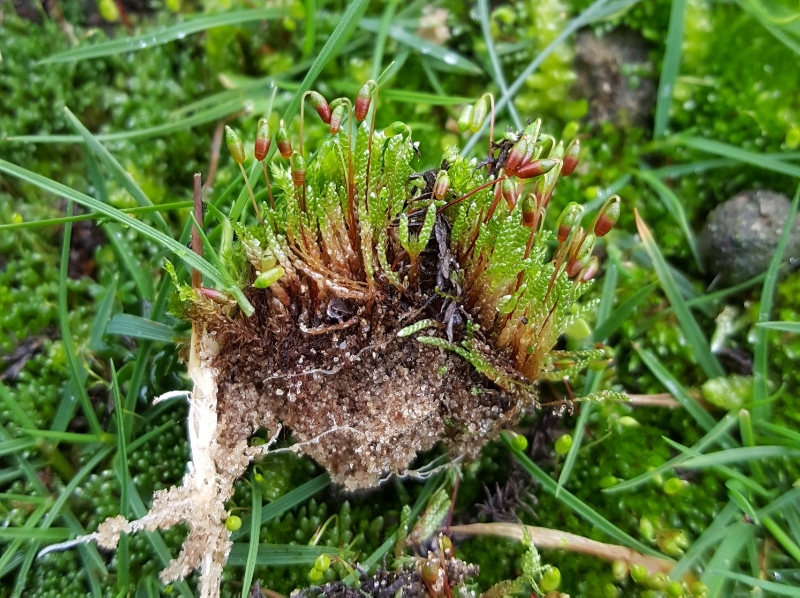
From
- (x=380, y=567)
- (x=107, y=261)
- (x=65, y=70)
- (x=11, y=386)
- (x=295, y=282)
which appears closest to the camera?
(x=295, y=282)

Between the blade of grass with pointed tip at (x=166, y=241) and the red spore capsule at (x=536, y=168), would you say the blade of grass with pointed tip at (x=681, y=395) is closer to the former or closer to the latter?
the red spore capsule at (x=536, y=168)

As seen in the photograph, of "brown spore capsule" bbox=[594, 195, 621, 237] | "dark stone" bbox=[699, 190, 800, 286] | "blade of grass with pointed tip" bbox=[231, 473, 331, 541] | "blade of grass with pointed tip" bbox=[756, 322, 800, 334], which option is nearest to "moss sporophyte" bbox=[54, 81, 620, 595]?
"brown spore capsule" bbox=[594, 195, 621, 237]

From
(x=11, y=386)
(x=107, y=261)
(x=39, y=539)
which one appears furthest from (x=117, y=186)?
(x=39, y=539)

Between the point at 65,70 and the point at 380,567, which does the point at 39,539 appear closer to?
the point at 380,567

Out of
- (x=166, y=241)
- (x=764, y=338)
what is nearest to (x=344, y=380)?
(x=166, y=241)

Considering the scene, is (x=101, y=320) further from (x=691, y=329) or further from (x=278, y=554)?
(x=691, y=329)

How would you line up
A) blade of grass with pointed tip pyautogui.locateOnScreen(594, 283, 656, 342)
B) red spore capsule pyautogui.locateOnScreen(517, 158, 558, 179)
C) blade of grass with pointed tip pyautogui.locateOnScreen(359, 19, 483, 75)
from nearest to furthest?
red spore capsule pyautogui.locateOnScreen(517, 158, 558, 179), blade of grass with pointed tip pyautogui.locateOnScreen(594, 283, 656, 342), blade of grass with pointed tip pyautogui.locateOnScreen(359, 19, 483, 75)

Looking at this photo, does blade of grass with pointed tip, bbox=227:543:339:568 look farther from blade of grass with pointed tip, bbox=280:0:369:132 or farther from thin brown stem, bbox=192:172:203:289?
blade of grass with pointed tip, bbox=280:0:369:132
